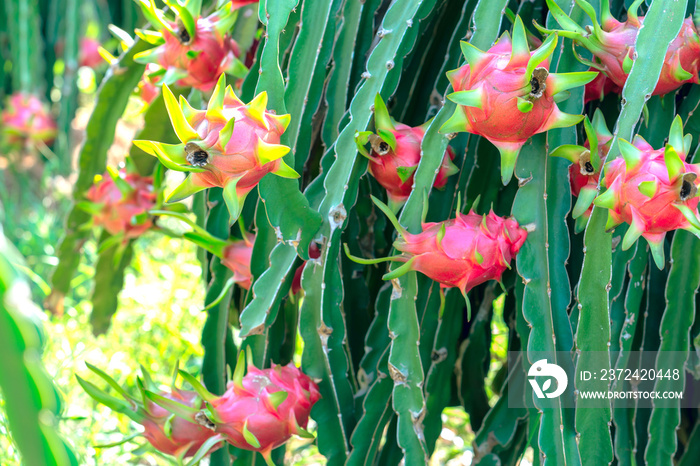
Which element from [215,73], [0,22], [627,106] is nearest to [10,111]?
[0,22]

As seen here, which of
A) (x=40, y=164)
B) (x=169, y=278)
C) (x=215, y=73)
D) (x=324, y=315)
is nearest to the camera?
(x=324, y=315)

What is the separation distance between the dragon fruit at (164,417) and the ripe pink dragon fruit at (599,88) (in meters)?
0.63

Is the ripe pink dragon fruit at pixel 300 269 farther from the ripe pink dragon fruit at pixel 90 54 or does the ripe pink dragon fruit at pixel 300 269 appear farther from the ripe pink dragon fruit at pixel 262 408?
the ripe pink dragon fruit at pixel 90 54

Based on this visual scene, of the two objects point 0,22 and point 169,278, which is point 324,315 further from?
point 0,22

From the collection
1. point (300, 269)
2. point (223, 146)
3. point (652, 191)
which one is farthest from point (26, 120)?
point (652, 191)

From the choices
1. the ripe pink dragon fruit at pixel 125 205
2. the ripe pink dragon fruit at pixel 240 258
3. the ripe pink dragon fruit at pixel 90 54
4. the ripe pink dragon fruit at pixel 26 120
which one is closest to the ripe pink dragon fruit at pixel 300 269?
the ripe pink dragon fruit at pixel 240 258

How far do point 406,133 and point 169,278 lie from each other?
1526 millimetres

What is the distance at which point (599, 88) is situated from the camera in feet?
2.61

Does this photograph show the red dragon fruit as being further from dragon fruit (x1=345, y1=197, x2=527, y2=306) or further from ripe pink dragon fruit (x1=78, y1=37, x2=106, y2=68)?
ripe pink dragon fruit (x1=78, y1=37, x2=106, y2=68)

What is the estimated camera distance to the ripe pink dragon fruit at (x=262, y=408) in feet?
2.53

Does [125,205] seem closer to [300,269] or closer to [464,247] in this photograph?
[300,269]

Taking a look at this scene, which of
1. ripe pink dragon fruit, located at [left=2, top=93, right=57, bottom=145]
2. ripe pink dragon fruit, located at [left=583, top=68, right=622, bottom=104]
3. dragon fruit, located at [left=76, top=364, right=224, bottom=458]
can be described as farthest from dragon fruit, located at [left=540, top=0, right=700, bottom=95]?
ripe pink dragon fruit, located at [left=2, top=93, right=57, bottom=145]

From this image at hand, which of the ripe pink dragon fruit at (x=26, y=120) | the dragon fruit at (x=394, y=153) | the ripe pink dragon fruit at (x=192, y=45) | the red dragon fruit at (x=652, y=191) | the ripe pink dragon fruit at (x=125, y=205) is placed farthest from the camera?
the ripe pink dragon fruit at (x=26, y=120)

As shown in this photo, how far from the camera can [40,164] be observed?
2.86 m
